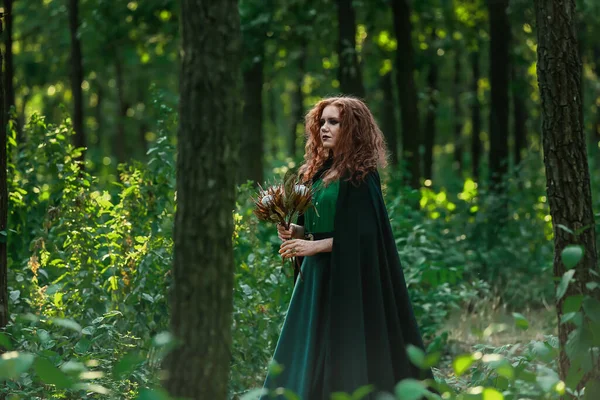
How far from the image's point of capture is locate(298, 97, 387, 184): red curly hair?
5.64 m

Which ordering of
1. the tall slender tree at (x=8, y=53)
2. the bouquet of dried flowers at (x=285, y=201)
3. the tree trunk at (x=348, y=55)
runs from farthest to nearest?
1. the tree trunk at (x=348, y=55)
2. the tall slender tree at (x=8, y=53)
3. the bouquet of dried flowers at (x=285, y=201)

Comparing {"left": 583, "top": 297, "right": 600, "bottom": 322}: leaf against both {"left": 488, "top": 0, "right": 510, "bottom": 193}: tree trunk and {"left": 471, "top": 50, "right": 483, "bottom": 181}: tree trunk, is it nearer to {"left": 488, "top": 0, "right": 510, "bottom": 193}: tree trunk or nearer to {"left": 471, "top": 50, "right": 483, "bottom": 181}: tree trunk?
{"left": 488, "top": 0, "right": 510, "bottom": 193}: tree trunk

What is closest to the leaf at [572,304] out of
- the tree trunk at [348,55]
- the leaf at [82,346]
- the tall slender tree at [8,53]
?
the leaf at [82,346]

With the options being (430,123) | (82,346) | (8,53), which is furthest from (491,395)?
(430,123)

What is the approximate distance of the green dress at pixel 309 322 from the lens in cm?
561

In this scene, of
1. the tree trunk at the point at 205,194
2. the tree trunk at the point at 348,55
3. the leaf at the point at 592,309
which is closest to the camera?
the tree trunk at the point at 205,194

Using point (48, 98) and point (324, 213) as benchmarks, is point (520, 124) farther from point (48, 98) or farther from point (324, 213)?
point (324, 213)

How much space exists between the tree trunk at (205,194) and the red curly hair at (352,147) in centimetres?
205

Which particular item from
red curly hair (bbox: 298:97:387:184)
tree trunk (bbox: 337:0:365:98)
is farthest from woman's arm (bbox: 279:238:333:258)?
tree trunk (bbox: 337:0:365:98)

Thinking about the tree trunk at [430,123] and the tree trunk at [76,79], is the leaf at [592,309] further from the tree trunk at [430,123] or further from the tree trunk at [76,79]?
the tree trunk at [430,123]

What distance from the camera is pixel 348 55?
1272cm

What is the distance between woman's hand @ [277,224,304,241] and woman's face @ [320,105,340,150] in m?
0.54

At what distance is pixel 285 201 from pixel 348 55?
7497mm

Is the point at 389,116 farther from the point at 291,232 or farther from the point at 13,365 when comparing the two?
the point at 13,365
